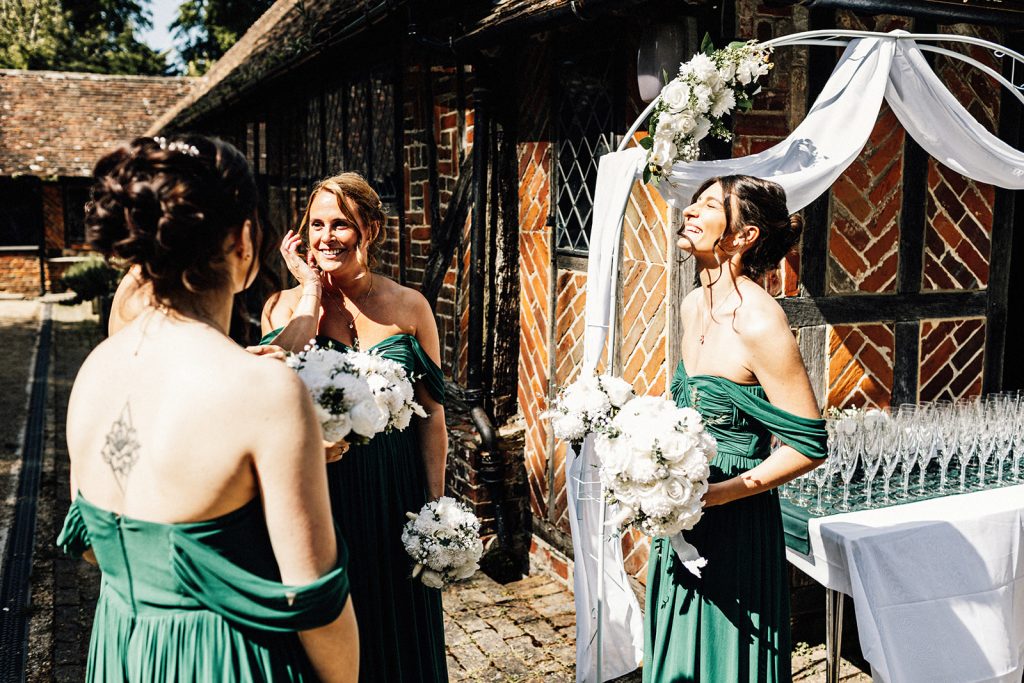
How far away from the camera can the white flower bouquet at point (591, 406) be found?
298 centimetres

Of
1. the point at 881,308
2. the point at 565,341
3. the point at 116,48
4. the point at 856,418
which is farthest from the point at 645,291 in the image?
the point at 116,48

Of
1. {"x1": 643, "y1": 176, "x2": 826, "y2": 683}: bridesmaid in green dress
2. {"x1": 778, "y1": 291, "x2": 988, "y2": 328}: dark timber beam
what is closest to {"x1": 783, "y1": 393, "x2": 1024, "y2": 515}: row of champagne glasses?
{"x1": 778, "y1": 291, "x2": 988, "y2": 328}: dark timber beam

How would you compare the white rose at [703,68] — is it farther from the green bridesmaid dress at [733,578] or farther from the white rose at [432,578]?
the white rose at [432,578]

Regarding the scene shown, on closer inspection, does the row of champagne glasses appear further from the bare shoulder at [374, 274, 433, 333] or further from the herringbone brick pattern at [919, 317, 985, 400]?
the bare shoulder at [374, 274, 433, 333]

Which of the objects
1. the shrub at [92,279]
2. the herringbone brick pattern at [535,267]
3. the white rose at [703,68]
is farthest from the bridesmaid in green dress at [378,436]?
the shrub at [92,279]

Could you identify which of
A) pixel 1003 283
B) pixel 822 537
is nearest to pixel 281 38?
pixel 1003 283

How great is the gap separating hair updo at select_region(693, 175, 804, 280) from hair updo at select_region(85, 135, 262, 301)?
1729mm

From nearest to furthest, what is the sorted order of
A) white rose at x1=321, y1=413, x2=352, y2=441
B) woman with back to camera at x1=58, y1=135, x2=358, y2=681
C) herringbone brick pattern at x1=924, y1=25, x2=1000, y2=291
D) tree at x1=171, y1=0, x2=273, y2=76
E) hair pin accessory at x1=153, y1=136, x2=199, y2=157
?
woman with back to camera at x1=58, y1=135, x2=358, y2=681
hair pin accessory at x1=153, y1=136, x2=199, y2=157
white rose at x1=321, y1=413, x2=352, y2=441
herringbone brick pattern at x1=924, y1=25, x2=1000, y2=291
tree at x1=171, y1=0, x2=273, y2=76

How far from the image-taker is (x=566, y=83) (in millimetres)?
5145

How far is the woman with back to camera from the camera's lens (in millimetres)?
1563

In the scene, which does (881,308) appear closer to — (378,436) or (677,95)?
(677,95)

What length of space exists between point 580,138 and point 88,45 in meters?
36.4

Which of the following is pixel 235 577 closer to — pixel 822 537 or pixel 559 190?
pixel 822 537

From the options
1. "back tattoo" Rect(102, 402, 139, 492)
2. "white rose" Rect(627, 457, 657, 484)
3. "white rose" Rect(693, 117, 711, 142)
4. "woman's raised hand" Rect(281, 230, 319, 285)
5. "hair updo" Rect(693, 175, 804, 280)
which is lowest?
"white rose" Rect(627, 457, 657, 484)
